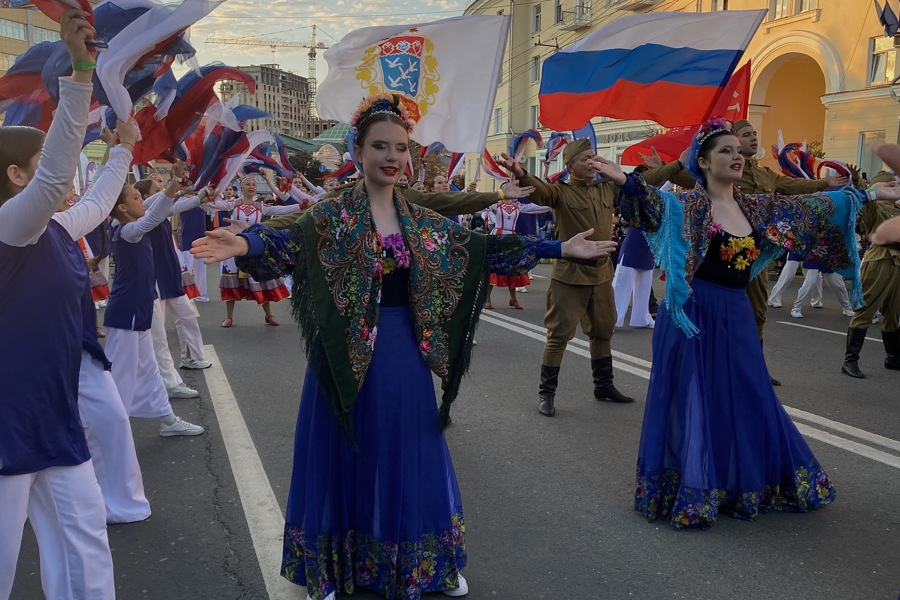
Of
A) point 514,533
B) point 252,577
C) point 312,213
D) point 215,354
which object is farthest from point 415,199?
point 215,354

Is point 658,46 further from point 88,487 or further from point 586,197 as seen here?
point 88,487

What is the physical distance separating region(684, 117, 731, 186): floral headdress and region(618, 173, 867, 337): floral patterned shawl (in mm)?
136

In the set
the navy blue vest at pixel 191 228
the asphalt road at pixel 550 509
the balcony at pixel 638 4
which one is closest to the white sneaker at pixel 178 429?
the asphalt road at pixel 550 509

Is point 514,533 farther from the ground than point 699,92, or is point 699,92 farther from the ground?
point 699,92

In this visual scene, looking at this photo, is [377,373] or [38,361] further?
[377,373]

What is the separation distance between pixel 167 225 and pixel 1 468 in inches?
184

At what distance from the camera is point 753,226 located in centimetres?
412

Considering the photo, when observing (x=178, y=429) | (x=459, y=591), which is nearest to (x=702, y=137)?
(x=459, y=591)

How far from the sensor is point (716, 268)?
4059 millimetres

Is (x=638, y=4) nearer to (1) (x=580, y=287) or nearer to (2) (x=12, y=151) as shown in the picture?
(1) (x=580, y=287)

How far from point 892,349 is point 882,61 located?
49.8 ft

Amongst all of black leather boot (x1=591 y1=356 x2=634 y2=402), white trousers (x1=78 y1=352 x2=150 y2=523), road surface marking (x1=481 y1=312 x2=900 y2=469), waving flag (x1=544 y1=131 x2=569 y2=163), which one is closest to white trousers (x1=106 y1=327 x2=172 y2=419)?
white trousers (x1=78 y1=352 x2=150 y2=523)

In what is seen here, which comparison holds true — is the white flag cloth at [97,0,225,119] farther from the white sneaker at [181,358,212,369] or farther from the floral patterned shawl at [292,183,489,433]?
the white sneaker at [181,358,212,369]

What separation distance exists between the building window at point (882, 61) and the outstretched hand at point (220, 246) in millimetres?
20177
